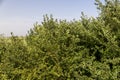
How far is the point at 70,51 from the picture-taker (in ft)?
35.2

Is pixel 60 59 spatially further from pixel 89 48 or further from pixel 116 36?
pixel 116 36

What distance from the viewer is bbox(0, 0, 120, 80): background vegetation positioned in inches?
402

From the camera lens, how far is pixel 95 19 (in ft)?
36.7

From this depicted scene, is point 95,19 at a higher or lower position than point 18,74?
higher

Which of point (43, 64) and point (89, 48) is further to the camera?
point (89, 48)

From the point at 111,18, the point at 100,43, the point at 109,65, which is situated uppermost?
the point at 111,18

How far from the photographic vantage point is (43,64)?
10.4 metres

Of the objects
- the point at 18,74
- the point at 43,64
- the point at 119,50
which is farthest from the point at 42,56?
the point at 119,50

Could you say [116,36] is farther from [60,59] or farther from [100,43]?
[60,59]

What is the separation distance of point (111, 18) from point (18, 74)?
3.76 metres

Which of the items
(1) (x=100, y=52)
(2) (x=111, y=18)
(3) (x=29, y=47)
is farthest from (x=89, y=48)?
(3) (x=29, y=47)

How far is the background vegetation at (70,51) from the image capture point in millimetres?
10203

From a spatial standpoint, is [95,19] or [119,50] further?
[95,19]

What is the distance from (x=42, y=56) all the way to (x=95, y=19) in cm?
231
